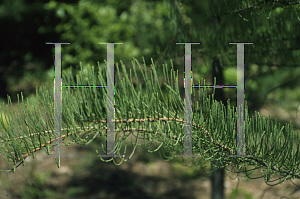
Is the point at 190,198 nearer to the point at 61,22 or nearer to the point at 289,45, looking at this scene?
the point at 289,45

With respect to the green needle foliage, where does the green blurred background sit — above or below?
above

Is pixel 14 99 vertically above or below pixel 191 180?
above

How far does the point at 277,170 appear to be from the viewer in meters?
0.36

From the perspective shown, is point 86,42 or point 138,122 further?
point 86,42

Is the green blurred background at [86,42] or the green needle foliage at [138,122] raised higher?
the green blurred background at [86,42]

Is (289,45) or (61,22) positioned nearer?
(289,45)

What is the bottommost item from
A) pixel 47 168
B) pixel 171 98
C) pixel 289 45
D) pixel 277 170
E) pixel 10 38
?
pixel 47 168

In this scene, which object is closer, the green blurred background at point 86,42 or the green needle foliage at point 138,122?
the green needle foliage at point 138,122

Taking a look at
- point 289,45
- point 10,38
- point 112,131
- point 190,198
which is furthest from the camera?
point 10,38

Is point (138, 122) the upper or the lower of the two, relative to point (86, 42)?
lower

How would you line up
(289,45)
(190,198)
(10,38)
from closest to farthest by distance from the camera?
(289,45) < (190,198) < (10,38)

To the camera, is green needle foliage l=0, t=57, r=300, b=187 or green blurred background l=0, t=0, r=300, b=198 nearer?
green needle foliage l=0, t=57, r=300, b=187

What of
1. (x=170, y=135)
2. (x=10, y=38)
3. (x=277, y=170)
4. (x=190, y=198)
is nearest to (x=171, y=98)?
(x=170, y=135)

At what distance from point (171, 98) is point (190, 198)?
4.12 feet
